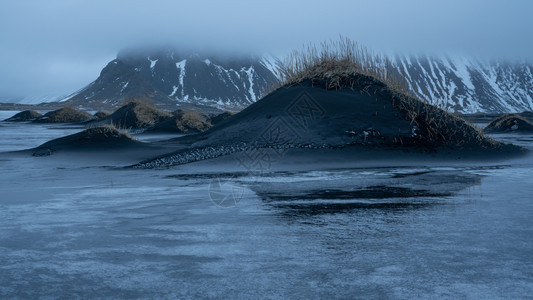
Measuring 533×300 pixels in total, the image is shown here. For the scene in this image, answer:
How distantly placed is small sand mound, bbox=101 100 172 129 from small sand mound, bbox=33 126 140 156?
43.9 ft

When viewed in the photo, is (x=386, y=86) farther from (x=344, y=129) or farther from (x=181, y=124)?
(x=181, y=124)

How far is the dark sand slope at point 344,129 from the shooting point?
414 inches

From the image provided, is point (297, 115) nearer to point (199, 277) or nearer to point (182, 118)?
point (199, 277)

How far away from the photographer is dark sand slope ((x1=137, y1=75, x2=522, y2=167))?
10.5 meters

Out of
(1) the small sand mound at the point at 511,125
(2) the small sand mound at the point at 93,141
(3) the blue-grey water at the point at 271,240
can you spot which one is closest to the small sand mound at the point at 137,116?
(2) the small sand mound at the point at 93,141

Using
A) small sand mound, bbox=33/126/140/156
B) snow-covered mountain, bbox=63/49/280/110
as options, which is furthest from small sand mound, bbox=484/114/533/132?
snow-covered mountain, bbox=63/49/280/110

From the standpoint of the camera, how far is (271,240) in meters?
3.55

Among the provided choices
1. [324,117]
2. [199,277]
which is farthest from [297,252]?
[324,117]

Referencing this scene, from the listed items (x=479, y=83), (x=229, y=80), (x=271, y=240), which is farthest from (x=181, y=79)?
(x=271, y=240)

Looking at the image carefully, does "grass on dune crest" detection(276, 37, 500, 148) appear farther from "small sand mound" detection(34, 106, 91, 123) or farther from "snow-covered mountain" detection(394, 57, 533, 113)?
"snow-covered mountain" detection(394, 57, 533, 113)

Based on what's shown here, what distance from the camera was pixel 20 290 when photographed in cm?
260

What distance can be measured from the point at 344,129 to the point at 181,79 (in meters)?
140

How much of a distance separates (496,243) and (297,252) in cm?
131

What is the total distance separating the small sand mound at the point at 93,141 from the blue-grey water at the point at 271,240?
6.64 meters
